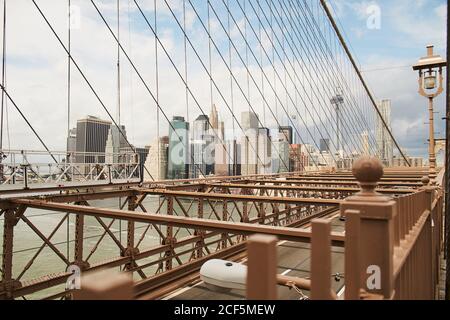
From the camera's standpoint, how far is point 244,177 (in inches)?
473

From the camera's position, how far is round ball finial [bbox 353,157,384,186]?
1.80 meters

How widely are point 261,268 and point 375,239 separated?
989 mm

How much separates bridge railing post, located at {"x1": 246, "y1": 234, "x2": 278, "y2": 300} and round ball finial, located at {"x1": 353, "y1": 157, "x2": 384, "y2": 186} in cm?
102

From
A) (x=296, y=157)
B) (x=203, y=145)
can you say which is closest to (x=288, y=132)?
(x=296, y=157)

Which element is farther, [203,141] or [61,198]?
[203,141]

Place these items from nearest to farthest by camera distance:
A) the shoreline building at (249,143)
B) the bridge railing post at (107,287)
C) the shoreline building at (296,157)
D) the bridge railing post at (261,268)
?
1. the bridge railing post at (107,287)
2. the bridge railing post at (261,268)
3. the shoreline building at (249,143)
4. the shoreline building at (296,157)

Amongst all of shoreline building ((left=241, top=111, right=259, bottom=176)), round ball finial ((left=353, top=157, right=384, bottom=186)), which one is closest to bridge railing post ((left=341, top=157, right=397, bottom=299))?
round ball finial ((left=353, top=157, right=384, bottom=186))

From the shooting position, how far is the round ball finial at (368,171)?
1.80 m

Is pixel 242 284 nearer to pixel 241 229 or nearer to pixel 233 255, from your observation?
pixel 233 255

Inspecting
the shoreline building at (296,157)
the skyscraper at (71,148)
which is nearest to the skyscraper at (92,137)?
the skyscraper at (71,148)

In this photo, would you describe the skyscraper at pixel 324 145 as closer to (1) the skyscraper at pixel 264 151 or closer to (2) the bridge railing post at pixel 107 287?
(1) the skyscraper at pixel 264 151

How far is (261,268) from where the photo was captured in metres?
1.03
